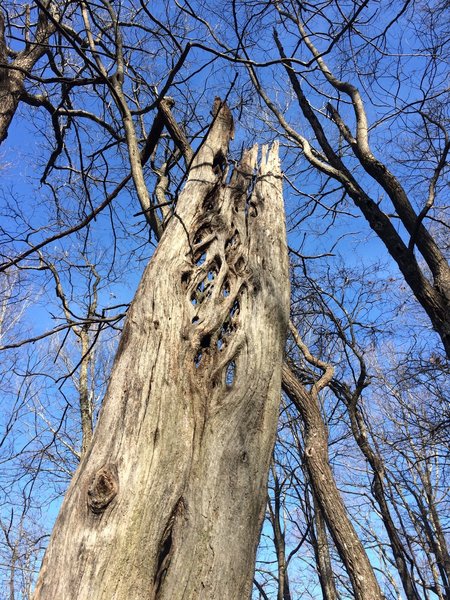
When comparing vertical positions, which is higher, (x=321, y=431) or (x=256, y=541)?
(x=321, y=431)

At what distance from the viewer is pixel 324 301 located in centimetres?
763

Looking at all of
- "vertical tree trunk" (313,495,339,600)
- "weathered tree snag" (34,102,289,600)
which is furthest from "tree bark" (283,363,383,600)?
"weathered tree snag" (34,102,289,600)

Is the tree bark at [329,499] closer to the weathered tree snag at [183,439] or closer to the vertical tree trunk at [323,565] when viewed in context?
the vertical tree trunk at [323,565]

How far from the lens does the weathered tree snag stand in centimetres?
112

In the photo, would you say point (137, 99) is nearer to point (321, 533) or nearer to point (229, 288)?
point (229, 288)

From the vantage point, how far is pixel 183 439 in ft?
4.48

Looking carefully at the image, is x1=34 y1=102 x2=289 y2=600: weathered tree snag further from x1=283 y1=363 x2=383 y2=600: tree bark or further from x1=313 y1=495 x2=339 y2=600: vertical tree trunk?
x1=313 y1=495 x2=339 y2=600: vertical tree trunk

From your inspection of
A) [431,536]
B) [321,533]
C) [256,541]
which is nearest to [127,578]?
[256,541]

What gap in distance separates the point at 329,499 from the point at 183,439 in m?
4.77

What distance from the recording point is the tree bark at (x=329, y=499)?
5.12 metres

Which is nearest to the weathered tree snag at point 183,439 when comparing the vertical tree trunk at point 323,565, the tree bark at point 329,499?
the tree bark at point 329,499

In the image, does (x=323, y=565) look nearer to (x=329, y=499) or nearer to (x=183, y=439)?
(x=329, y=499)

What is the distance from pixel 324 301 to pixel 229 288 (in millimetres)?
5845

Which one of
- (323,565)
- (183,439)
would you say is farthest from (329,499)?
(183,439)
